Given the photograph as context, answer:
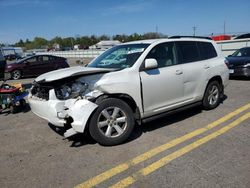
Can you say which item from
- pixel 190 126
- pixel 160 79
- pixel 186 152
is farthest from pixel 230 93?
pixel 186 152

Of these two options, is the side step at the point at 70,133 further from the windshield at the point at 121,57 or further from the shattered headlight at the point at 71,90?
the windshield at the point at 121,57

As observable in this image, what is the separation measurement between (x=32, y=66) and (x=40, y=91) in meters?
13.1

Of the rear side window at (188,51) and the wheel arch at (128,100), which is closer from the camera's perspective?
the wheel arch at (128,100)

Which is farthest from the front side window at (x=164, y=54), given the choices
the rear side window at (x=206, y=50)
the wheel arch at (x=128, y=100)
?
the rear side window at (x=206, y=50)

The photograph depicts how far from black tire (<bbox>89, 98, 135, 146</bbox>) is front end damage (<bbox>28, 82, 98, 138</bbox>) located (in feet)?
0.49

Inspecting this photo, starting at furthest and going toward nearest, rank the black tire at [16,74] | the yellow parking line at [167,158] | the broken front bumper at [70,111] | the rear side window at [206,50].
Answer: the black tire at [16,74], the rear side window at [206,50], the broken front bumper at [70,111], the yellow parking line at [167,158]

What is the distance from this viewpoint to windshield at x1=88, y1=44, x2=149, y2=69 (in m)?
4.84

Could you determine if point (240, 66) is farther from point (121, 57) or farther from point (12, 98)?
point (12, 98)

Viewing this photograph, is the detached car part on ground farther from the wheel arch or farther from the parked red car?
the parked red car

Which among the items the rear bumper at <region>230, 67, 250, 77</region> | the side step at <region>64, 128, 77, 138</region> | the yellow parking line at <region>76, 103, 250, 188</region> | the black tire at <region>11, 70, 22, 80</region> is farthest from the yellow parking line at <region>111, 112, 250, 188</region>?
the black tire at <region>11, 70, 22, 80</region>

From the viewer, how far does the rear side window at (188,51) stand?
215 inches

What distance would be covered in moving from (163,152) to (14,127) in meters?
3.52

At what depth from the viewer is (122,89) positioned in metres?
4.40

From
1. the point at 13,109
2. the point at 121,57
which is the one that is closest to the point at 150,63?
the point at 121,57
